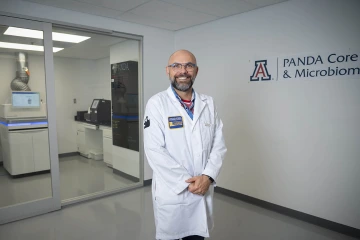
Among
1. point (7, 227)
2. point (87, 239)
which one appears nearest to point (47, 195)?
point (7, 227)

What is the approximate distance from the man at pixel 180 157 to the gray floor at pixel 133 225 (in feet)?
3.73

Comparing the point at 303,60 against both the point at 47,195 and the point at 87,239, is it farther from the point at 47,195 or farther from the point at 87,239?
the point at 47,195

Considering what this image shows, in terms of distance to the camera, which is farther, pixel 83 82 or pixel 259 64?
pixel 83 82

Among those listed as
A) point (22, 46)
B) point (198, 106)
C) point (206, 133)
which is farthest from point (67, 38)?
point (206, 133)

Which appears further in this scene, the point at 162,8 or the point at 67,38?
the point at 67,38

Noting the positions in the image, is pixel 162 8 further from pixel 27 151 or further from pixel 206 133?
pixel 27 151

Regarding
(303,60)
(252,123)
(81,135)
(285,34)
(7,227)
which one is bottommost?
(7,227)

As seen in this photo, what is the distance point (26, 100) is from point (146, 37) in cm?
199

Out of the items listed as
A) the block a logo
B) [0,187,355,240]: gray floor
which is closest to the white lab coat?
[0,187,355,240]: gray floor

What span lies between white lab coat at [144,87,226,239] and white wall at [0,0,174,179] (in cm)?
225

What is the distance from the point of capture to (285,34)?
9.47ft

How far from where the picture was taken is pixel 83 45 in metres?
3.94

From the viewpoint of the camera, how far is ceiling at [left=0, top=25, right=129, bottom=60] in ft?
9.60

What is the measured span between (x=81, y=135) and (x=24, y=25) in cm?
207
